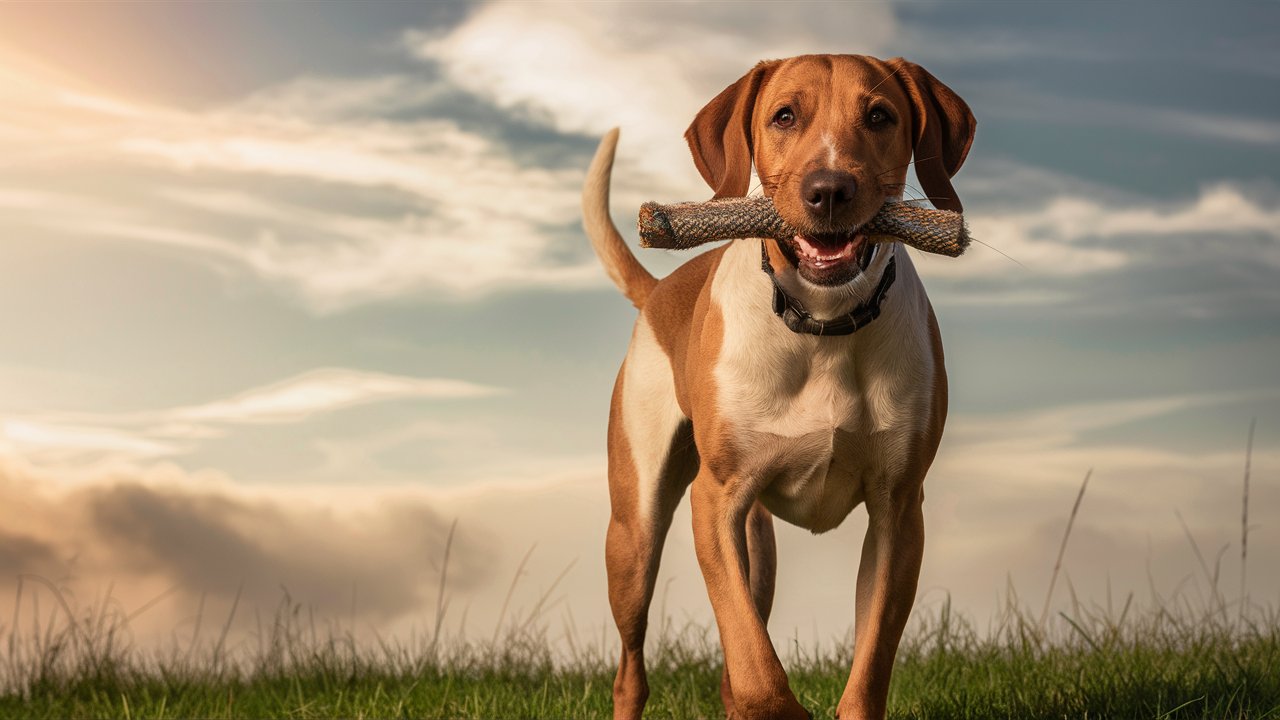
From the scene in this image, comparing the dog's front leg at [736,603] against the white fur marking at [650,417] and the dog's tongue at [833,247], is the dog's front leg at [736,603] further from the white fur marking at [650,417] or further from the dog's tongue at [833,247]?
the dog's tongue at [833,247]

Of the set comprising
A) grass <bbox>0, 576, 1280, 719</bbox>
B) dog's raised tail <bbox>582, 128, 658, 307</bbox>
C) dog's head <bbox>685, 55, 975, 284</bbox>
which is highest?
dog's raised tail <bbox>582, 128, 658, 307</bbox>

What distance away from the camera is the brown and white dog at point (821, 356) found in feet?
14.8

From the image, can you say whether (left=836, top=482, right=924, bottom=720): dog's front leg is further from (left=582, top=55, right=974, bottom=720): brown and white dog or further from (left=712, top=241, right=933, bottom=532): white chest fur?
(left=712, top=241, right=933, bottom=532): white chest fur

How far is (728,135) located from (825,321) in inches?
34.3

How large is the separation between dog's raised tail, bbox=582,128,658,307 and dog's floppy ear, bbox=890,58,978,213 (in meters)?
2.00

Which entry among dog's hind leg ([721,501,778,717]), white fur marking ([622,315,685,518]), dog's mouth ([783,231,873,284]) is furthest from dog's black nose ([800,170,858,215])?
dog's hind leg ([721,501,778,717])

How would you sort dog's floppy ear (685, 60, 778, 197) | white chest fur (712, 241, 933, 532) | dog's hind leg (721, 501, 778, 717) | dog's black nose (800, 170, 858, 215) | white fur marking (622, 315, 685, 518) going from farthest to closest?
dog's hind leg (721, 501, 778, 717), white fur marking (622, 315, 685, 518), dog's floppy ear (685, 60, 778, 197), white chest fur (712, 241, 933, 532), dog's black nose (800, 170, 858, 215)

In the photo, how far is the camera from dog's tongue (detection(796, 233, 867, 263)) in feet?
14.5

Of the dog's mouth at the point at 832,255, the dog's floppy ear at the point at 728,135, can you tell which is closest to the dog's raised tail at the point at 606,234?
the dog's floppy ear at the point at 728,135

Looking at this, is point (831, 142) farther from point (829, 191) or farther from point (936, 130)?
point (936, 130)

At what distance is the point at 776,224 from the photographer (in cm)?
448

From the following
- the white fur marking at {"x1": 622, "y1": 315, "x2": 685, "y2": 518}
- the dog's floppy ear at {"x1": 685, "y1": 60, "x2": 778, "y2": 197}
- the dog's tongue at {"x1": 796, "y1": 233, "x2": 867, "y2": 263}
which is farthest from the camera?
the white fur marking at {"x1": 622, "y1": 315, "x2": 685, "y2": 518}

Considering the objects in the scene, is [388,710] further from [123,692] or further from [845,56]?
[845,56]

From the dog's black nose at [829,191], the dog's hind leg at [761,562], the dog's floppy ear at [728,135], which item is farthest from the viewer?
the dog's hind leg at [761,562]
